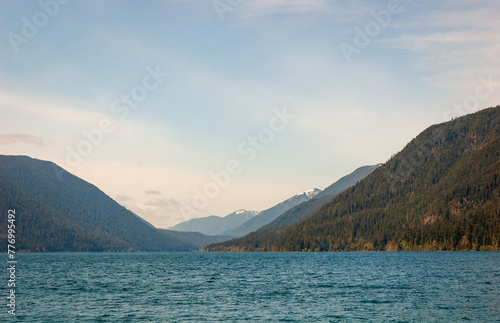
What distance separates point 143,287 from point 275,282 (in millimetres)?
28105

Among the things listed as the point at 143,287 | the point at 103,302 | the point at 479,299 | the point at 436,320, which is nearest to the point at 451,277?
the point at 479,299

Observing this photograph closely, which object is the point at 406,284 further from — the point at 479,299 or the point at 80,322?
the point at 80,322

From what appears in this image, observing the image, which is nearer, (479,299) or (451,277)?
(479,299)

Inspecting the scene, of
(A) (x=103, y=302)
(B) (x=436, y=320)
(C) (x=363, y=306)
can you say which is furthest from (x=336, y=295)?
(A) (x=103, y=302)

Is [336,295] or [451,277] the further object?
[451,277]

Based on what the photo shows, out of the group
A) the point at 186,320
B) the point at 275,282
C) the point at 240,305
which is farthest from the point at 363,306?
the point at 275,282

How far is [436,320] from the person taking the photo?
49625 millimetres

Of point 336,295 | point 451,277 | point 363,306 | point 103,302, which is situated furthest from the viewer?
point 451,277

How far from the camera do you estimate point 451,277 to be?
308 feet

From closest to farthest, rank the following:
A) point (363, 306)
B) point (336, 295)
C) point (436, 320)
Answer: point (436, 320)
point (363, 306)
point (336, 295)

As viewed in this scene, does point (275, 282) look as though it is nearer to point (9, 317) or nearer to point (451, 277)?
point (451, 277)

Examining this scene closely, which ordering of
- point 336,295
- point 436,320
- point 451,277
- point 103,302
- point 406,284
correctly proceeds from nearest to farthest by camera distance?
point 436,320 < point 103,302 < point 336,295 < point 406,284 < point 451,277

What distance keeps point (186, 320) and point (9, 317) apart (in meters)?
21.5

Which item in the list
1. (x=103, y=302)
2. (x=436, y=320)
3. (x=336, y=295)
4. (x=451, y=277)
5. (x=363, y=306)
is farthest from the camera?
(x=451, y=277)
